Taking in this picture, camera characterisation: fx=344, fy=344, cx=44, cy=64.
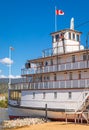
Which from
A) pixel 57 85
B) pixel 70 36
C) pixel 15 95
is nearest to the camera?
pixel 57 85

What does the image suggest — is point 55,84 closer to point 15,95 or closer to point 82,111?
point 82,111

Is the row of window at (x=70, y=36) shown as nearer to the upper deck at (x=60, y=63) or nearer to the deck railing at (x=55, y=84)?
the upper deck at (x=60, y=63)

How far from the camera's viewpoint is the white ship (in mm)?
41281

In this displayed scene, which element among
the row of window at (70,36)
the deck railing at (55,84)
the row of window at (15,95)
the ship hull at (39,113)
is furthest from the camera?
the row of window at (15,95)

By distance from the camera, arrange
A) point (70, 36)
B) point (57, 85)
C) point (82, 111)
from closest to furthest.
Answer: point (82, 111) < point (57, 85) < point (70, 36)

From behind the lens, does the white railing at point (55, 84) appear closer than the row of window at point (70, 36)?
Yes

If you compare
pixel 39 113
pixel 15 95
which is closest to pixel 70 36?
pixel 15 95

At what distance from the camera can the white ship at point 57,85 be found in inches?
1625

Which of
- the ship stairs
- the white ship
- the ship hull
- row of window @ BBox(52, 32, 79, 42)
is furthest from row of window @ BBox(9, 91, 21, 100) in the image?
the ship stairs

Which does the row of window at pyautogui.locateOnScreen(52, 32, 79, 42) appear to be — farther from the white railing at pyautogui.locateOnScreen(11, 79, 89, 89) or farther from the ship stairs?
the ship stairs

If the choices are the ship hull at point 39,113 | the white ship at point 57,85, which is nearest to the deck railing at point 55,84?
the white ship at point 57,85

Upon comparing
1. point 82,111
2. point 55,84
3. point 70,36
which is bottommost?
point 82,111

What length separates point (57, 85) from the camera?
44.6 m

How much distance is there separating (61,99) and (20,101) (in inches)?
332
